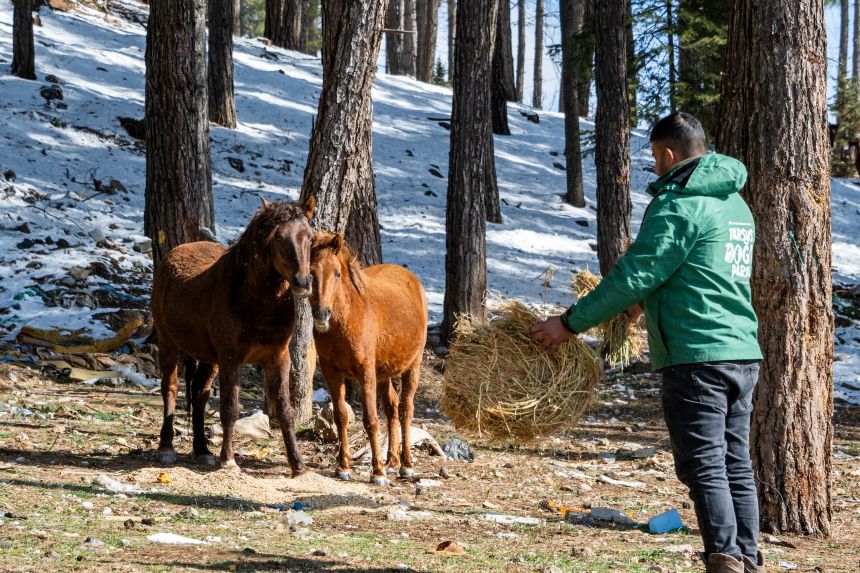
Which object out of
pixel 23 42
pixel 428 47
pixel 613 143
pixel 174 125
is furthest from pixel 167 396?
pixel 428 47

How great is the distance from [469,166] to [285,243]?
28.8ft

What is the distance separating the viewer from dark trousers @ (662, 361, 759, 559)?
4.62 m

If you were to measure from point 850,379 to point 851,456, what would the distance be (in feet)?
16.5

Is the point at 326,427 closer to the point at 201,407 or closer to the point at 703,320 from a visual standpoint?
the point at 201,407

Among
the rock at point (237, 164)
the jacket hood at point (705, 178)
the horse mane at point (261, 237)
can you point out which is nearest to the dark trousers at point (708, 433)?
the jacket hood at point (705, 178)

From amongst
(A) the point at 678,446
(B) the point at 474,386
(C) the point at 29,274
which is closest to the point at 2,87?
(C) the point at 29,274

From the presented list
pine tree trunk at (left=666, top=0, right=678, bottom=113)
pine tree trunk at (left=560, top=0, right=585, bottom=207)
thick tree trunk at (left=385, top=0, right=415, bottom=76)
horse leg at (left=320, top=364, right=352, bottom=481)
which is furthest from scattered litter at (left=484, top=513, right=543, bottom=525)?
thick tree trunk at (left=385, top=0, right=415, bottom=76)

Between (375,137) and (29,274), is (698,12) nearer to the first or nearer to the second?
(375,137)

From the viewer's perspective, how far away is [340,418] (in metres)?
7.83

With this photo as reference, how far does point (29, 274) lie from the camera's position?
46.5 feet

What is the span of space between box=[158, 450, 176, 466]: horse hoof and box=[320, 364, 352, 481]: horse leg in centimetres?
145

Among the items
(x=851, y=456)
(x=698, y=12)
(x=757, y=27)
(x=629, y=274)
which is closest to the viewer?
(x=629, y=274)

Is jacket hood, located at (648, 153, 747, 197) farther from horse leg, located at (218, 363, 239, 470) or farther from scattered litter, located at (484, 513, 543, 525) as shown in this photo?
horse leg, located at (218, 363, 239, 470)

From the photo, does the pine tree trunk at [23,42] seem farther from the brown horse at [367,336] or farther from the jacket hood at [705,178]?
the jacket hood at [705,178]
